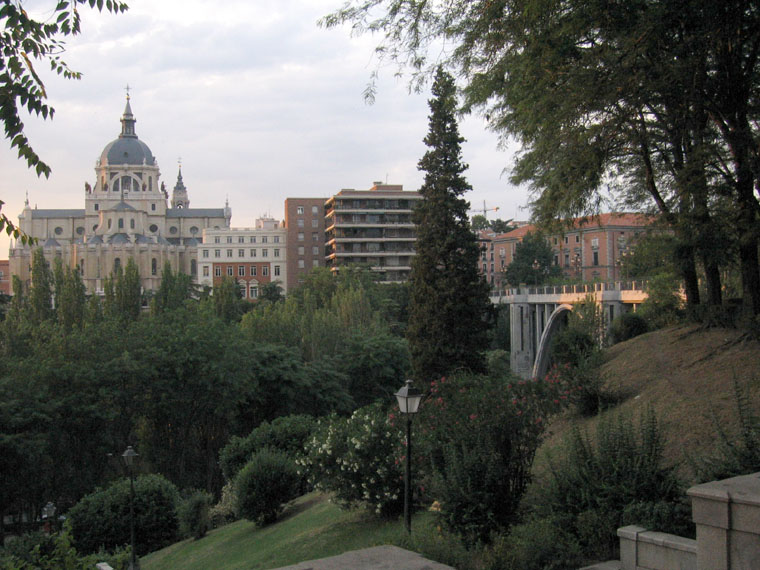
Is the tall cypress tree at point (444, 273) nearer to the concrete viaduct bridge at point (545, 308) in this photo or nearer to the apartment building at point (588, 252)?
the concrete viaduct bridge at point (545, 308)

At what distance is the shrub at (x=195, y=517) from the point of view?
17.8 m

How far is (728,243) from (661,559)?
9652mm

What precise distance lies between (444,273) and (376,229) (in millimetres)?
55661

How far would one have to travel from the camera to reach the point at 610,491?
736 cm

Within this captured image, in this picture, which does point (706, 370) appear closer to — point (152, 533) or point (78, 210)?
point (152, 533)

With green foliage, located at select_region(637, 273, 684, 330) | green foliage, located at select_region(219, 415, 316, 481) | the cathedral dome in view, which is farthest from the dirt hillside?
the cathedral dome

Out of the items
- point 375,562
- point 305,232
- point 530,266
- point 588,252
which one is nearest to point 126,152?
→ point 305,232

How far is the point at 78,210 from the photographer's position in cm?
13500

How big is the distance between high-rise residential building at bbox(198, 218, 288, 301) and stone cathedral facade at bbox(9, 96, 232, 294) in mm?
21955

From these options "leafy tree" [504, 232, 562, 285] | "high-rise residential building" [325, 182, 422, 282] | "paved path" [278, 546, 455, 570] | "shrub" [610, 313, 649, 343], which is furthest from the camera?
"high-rise residential building" [325, 182, 422, 282]

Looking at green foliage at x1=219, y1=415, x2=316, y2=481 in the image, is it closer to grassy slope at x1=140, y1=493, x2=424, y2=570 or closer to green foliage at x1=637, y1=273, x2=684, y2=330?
Result: grassy slope at x1=140, y1=493, x2=424, y2=570

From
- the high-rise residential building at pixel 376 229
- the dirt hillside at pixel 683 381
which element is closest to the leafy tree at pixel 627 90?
the dirt hillside at pixel 683 381

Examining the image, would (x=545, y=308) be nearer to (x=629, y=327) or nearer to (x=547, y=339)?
(x=547, y=339)

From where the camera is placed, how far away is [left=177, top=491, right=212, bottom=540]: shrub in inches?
700
